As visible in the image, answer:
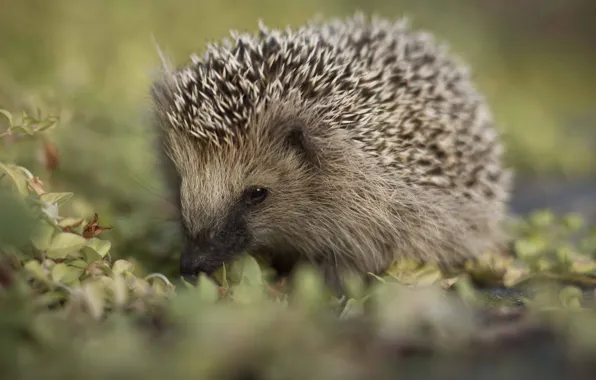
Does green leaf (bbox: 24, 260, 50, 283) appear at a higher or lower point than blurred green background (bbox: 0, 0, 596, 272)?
lower

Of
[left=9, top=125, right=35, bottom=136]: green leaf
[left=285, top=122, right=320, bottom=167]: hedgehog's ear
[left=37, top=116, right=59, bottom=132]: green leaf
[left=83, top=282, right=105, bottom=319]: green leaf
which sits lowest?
[left=83, top=282, right=105, bottom=319]: green leaf

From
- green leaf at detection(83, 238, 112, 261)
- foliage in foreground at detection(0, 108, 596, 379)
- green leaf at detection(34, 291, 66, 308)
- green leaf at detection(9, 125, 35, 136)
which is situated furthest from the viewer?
green leaf at detection(9, 125, 35, 136)

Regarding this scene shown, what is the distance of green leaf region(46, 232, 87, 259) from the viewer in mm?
1505

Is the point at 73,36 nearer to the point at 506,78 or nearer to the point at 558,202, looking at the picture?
the point at 558,202

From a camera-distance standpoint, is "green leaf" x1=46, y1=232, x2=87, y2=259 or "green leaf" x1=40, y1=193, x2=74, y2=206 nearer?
"green leaf" x1=46, y1=232, x2=87, y2=259

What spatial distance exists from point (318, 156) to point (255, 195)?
226 millimetres

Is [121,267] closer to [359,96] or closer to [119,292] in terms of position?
[119,292]

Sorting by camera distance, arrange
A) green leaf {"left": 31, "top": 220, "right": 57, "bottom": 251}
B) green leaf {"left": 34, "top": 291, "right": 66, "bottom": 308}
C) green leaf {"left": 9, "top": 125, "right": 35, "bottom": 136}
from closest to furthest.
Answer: green leaf {"left": 34, "top": 291, "right": 66, "bottom": 308}, green leaf {"left": 31, "top": 220, "right": 57, "bottom": 251}, green leaf {"left": 9, "top": 125, "right": 35, "bottom": 136}

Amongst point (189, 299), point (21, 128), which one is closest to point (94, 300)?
point (189, 299)

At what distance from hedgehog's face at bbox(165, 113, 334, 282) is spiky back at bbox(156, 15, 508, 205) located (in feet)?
0.20

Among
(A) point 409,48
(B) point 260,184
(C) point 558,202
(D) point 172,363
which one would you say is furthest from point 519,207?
(D) point 172,363

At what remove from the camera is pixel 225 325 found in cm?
109

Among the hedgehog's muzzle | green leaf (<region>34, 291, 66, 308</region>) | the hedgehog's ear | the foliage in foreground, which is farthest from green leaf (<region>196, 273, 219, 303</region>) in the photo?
the hedgehog's ear

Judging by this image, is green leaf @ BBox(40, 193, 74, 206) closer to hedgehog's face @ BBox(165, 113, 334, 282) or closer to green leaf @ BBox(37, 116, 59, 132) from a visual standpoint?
green leaf @ BBox(37, 116, 59, 132)
